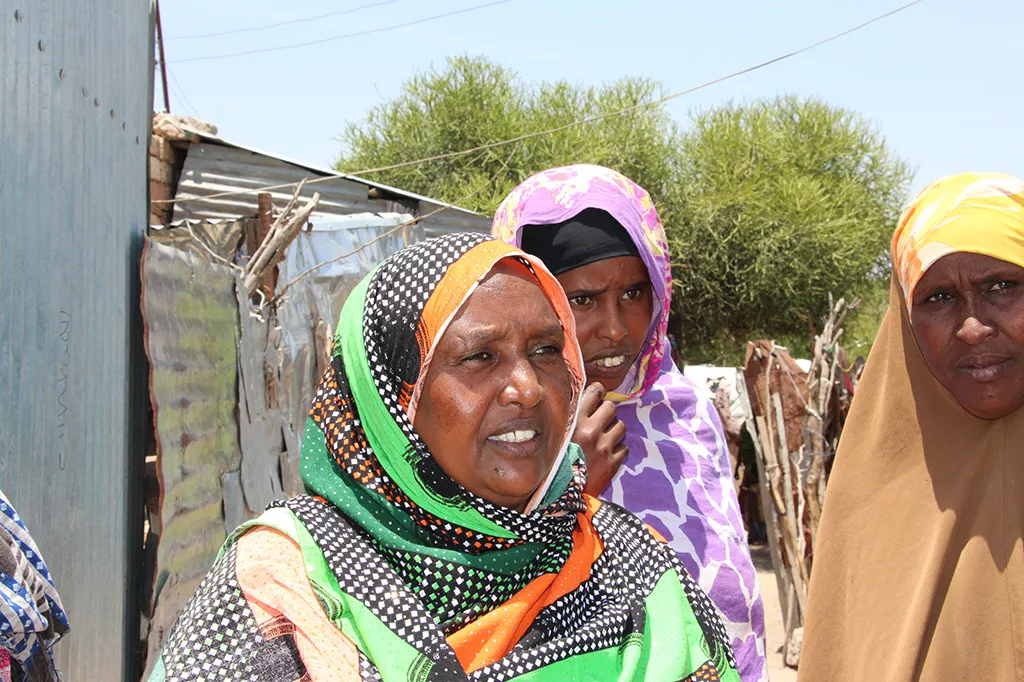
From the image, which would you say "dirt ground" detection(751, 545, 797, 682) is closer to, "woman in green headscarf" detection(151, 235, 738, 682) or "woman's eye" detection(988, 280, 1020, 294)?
"woman's eye" detection(988, 280, 1020, 294)

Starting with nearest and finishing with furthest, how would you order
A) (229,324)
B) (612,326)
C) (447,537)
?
(447,537) < (612,326) < (229,324)

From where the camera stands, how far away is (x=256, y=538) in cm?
154

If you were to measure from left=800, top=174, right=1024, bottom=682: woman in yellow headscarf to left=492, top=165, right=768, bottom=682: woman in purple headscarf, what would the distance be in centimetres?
27

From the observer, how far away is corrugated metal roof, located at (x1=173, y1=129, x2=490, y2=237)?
8664 millimetres

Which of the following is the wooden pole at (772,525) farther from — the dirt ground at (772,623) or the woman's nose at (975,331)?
the woman's nose at (975,331)

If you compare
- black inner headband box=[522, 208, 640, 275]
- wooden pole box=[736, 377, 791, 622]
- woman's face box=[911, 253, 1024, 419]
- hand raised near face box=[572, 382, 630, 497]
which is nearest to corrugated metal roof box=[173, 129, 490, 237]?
wooden pole box=[736, 377, 791, 622]

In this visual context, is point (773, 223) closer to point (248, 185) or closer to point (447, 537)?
point (248, 185)

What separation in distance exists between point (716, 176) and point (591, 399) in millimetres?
19270

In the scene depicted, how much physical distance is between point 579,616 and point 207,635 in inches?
24.8

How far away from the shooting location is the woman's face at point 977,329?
226 centimetres

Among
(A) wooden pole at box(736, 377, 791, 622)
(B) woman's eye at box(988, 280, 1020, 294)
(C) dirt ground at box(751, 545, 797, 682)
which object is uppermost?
(B) woman's eye at box(988, 280, 1020, 294)

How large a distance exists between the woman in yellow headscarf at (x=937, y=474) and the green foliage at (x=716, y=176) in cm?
1608

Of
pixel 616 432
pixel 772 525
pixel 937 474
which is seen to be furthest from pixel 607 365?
pixel 772 525

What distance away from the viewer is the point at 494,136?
70.3 ft
